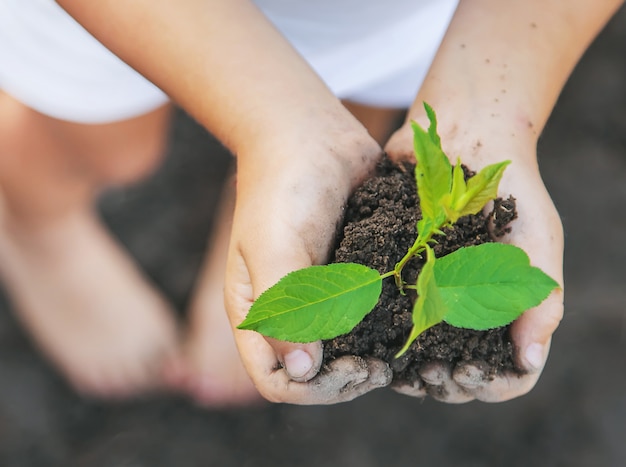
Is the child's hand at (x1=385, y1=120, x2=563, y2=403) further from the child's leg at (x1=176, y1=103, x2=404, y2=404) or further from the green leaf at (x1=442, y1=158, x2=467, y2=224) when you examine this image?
the child's leg at (x1=176, y1=103, x2=404, y2=404)

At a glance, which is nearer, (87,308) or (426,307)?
(426,307)

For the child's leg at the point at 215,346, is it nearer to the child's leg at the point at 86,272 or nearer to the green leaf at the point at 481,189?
the child's leg at the point at 86,272

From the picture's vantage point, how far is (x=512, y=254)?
851mm

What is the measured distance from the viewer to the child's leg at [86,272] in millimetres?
1879

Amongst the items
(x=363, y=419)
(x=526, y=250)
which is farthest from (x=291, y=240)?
(x=363, y=419)

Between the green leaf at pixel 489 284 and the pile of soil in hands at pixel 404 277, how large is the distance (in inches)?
5.5

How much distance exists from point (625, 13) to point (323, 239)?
2.16 m

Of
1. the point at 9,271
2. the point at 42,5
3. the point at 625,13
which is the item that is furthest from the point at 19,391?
the point at 625,13

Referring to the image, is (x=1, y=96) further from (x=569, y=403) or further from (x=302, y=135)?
(x=569, y=403)

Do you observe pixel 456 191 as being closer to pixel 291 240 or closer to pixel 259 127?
pixel 291 240

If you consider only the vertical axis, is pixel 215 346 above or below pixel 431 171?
below

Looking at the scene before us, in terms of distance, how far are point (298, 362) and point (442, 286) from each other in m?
0.23

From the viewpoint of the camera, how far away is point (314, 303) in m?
0.88

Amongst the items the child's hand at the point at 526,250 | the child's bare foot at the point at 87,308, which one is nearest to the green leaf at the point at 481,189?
the child's hand at the point at 526,250
